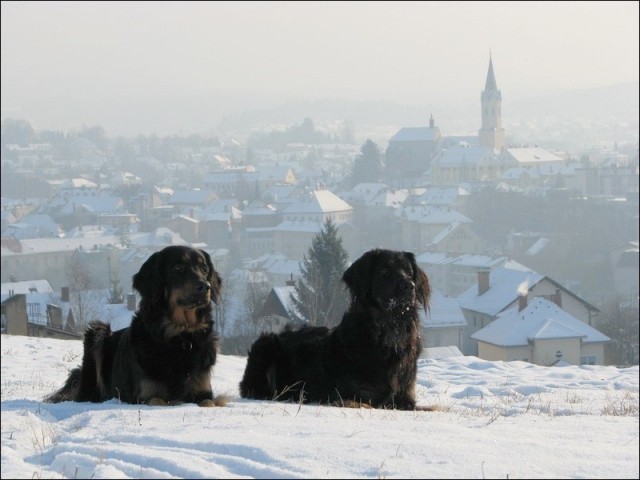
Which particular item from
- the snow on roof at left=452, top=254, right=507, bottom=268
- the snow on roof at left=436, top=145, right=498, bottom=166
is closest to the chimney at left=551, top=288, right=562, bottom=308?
the snow on roof at left=452, top=254, right=507, bottom=268

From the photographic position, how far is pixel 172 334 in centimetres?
662

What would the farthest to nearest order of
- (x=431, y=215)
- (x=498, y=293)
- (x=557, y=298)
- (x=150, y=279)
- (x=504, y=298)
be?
(x=431, y=215)
(x=498, y=293)
(x=504, y=298)
(x=557, y=298)
(x=150, y=279)

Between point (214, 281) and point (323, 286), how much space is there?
33328 mm

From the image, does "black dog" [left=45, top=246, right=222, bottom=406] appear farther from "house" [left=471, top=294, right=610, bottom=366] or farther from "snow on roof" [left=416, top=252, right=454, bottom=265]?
"snow on roof" [left=416, top=252, right=454, bottom=265]

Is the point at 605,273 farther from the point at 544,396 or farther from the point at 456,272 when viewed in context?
the point at 544,396

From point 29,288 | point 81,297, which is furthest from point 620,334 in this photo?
point 29,288

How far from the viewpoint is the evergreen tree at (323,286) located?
3762 centimetres

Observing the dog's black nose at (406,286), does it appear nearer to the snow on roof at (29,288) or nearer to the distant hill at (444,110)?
the snow on roof at (29,288)

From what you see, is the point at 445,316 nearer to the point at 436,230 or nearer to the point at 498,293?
the point at 498,293

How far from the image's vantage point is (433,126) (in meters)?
162

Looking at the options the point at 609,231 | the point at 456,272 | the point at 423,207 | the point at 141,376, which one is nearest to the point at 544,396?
the point at 141,376

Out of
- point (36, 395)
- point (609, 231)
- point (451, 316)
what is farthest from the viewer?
point (609, 231)

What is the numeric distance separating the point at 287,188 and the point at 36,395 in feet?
401

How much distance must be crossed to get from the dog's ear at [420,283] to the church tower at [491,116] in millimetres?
155838
